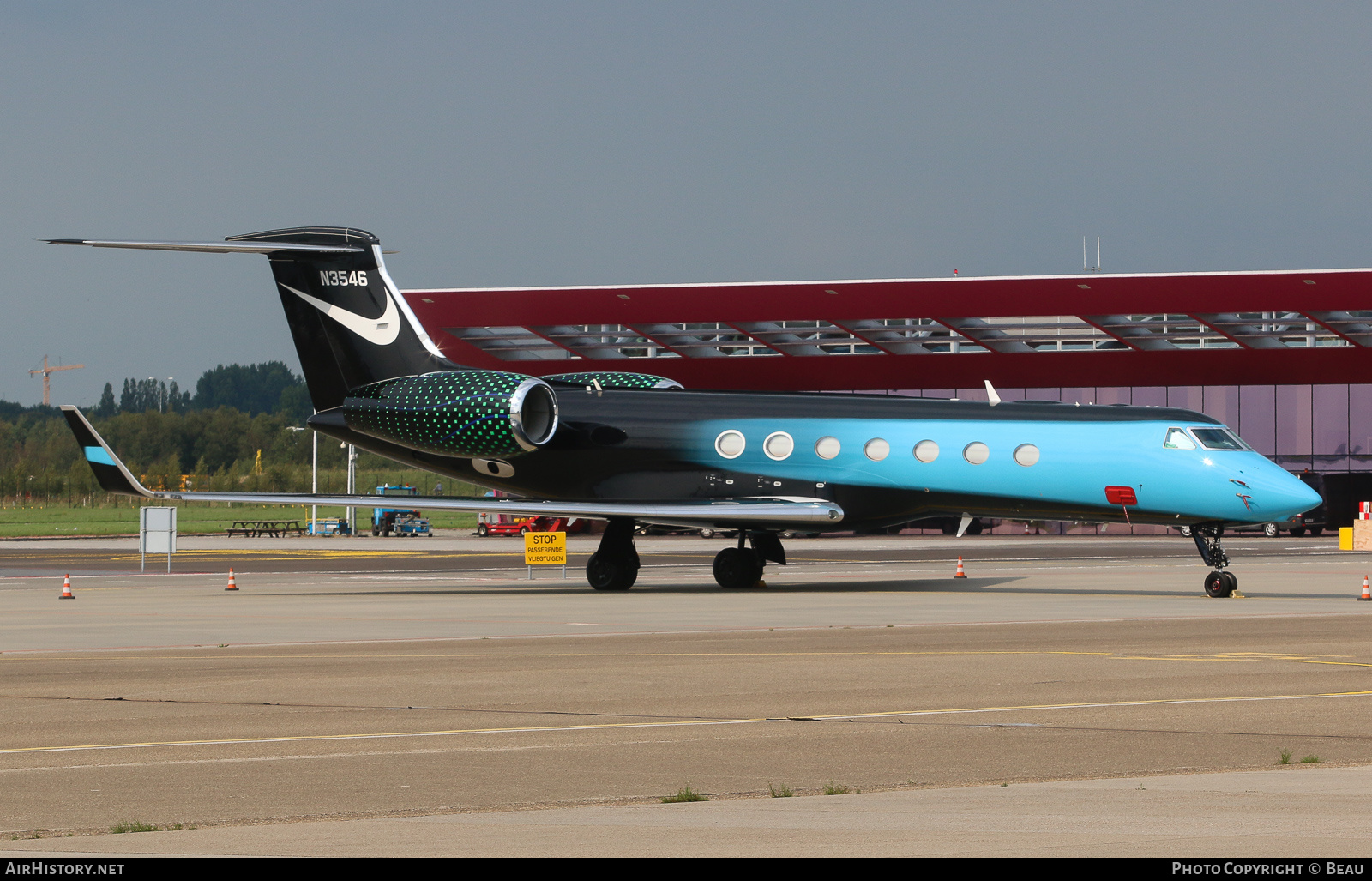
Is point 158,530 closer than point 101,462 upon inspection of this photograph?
No

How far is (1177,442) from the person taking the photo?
Answer: 27266mm

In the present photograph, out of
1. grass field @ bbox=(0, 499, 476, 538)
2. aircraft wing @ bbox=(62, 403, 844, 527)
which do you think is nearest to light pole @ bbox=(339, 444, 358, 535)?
grass field @ bbox=(0, 499, 476, 538)

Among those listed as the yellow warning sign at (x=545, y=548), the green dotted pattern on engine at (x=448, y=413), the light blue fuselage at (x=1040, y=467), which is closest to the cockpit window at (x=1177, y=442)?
the light blue fuselage at (x=1040, y=467)

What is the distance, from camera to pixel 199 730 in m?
11.8

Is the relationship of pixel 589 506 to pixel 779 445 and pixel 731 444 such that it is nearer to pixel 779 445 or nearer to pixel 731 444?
pixel 731 444

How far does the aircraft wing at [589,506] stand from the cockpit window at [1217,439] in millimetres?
6510

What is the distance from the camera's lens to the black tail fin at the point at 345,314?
32.5m

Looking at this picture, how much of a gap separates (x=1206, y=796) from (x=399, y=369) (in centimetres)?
2567

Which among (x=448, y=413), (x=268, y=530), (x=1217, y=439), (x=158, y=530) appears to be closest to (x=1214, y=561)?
(x=1217, y=439)

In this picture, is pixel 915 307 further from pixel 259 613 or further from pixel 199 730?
pixel 199 730

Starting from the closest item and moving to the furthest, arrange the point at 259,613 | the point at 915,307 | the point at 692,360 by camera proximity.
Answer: the point at 259,613, the point at 915,307, the point at 692,360

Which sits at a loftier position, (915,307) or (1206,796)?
(915,307)

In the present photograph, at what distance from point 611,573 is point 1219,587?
11.1 metres
